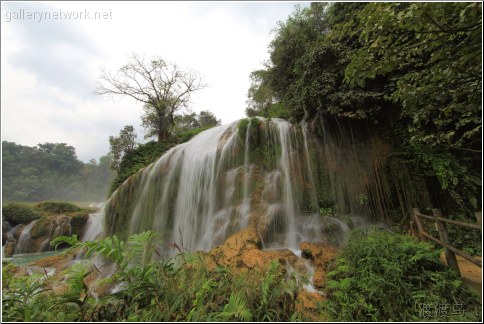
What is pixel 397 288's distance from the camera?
3143 millimetres

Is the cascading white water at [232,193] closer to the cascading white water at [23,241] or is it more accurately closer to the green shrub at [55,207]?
the cascading white water at [23,241]

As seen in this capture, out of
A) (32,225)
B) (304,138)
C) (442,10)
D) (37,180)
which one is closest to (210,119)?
(32,225)

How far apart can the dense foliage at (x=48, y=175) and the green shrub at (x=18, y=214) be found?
71.8 feet

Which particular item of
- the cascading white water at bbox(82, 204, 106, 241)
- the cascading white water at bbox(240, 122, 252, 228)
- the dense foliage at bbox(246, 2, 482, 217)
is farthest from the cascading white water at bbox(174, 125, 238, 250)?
the dense foliage at bbox(246, 2, 482, 217)

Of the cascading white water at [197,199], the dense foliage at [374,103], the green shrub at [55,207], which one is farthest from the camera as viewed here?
the green shrub at [55,207]

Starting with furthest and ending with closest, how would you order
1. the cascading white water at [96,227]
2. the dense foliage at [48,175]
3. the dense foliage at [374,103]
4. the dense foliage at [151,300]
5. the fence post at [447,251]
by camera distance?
the dense foliage at [48,175] → the cascading white water at [96,227] → the dense foliage at [374,103] → the fence post at [447,251] → the dense foliage at [151,300]

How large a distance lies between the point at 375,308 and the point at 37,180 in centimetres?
5359

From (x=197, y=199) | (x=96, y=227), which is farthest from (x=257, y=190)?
(x=96, y=227)

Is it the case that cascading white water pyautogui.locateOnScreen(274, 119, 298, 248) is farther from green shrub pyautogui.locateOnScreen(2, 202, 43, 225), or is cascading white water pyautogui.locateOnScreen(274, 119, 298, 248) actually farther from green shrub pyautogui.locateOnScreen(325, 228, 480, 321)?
green shrub pyautogui.locateOnScreen(2, 202, 43, 225)

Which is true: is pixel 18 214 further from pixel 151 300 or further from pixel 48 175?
pixel 48 175

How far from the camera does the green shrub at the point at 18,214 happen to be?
1470cm

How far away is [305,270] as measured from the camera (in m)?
4.80

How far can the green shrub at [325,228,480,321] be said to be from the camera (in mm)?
2900

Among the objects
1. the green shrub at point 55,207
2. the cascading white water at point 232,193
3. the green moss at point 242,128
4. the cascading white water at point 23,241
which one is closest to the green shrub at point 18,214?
the green shrub at point 55,207
